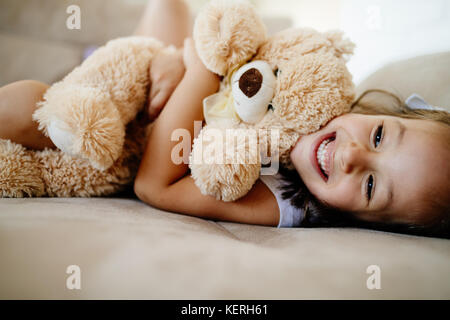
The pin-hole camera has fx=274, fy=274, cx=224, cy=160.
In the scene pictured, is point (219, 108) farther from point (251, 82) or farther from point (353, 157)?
point (353, 157)

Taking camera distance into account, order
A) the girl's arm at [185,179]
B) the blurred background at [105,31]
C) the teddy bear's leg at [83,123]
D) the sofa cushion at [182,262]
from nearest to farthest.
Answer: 1. the sofa cushion at [182,262]
2. the teddy bear's leg at [83,123]
3. the girl's arm at [185,179]
4. the blurred background at [105,31]

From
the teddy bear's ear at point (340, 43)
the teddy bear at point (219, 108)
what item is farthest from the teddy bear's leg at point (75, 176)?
the teddy bear's ear at point (340, 43)

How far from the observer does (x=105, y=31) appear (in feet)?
4.87

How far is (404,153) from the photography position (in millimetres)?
576

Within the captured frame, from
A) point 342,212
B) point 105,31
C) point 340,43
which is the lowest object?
point 342,212

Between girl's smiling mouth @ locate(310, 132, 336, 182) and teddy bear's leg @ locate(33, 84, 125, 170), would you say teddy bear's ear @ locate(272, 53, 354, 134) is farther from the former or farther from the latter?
teddy bear's leg @ locate(33, 84, 125, 170)

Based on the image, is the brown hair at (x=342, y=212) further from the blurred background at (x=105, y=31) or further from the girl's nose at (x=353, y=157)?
the blurred background at (x=105, y=31)

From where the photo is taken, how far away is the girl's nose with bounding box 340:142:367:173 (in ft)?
1.94

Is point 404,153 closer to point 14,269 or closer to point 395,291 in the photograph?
point 395,291

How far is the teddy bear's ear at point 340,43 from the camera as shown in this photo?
2.09ft

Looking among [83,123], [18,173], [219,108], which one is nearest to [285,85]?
[219,108]

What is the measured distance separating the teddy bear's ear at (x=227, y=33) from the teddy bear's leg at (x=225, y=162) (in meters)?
0.18

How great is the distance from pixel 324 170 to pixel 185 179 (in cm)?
34

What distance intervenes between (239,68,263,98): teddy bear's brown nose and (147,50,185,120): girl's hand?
8.8 inches
